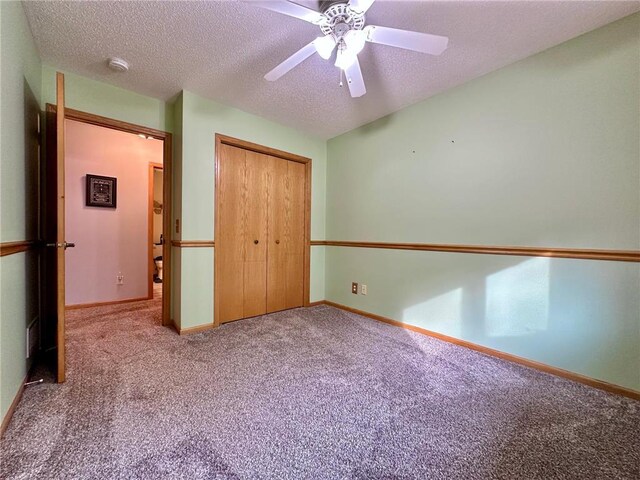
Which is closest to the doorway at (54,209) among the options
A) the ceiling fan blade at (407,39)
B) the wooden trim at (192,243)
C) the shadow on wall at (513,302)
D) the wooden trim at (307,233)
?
the wooden trim at (192,243)

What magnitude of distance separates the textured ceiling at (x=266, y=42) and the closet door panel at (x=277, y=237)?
82 centimetres

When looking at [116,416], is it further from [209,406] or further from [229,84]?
[229,84]

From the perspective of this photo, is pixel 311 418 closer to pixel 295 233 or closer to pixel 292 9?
pixel 292 9

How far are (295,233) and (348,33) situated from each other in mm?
2104

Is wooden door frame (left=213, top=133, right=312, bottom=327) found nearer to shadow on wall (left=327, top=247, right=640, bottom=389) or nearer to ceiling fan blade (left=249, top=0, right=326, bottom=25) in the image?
shadow on wall (left=327, top=247, right=640, bottom=389)

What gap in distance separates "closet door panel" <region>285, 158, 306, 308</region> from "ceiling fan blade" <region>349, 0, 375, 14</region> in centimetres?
193

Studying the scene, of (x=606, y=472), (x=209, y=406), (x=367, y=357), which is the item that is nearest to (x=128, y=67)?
(x=209, y=406)

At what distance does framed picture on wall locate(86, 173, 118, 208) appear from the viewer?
3033 mm

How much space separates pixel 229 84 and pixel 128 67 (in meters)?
0.71

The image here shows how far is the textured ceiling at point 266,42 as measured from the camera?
4.62 feet

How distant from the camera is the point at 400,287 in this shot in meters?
2.53

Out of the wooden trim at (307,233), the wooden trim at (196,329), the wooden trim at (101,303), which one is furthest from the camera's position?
the wooden trim at (307,233)

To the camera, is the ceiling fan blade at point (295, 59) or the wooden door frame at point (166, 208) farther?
the wooden door frame at point (166, 208)

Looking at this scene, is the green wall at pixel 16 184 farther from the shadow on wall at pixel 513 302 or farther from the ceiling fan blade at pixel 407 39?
the shadow on wall at pixel 513 302
